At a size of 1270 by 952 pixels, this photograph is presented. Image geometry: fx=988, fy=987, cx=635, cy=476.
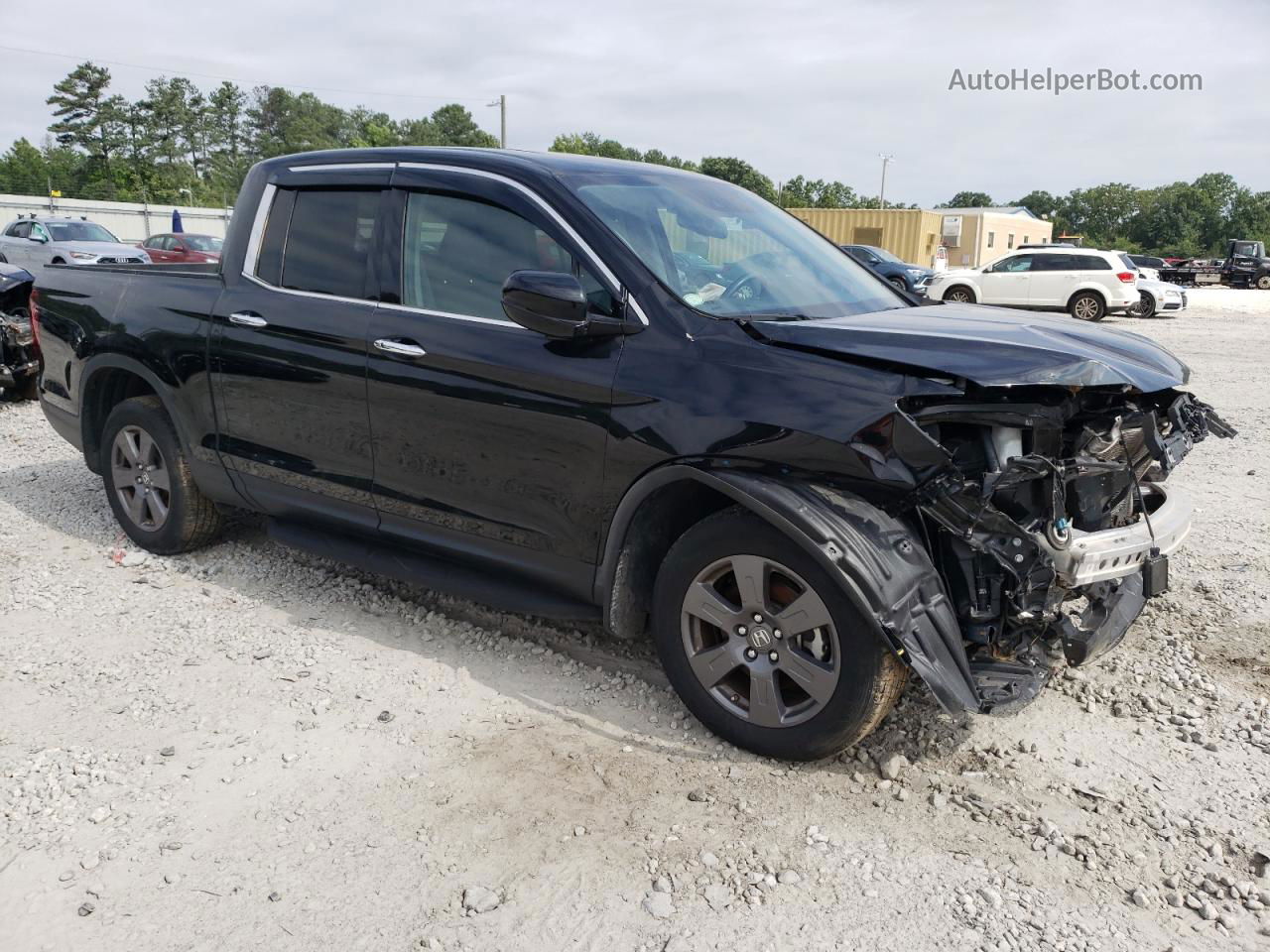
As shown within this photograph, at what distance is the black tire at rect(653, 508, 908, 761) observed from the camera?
9.49 ft

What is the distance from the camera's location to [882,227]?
44.1 metres

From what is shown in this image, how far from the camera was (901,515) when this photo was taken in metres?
2.97

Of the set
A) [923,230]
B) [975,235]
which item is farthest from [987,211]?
[923,230]

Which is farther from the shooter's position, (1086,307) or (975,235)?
(975,235)

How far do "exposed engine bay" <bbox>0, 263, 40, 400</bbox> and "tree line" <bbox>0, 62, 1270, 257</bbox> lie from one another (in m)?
56.8

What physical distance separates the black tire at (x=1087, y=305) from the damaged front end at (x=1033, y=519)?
65.4ft

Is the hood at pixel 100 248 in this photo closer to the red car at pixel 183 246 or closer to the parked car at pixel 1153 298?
the red car at pixel 183 246

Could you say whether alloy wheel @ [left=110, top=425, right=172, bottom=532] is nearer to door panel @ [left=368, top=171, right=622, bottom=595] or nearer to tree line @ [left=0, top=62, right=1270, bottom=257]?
door panel @ [left=368, top=171, right=622, bottom=595]

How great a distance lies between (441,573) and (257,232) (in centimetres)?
181

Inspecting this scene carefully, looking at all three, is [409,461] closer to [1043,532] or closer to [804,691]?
[804,691]

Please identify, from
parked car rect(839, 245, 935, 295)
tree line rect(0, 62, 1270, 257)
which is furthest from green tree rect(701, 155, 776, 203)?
parked car rect(839, 245, 935, 295)

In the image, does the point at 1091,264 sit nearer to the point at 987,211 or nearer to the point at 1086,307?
the point at 1086,307

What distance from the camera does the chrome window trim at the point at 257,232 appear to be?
4.35 meters

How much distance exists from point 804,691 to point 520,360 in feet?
4.79
